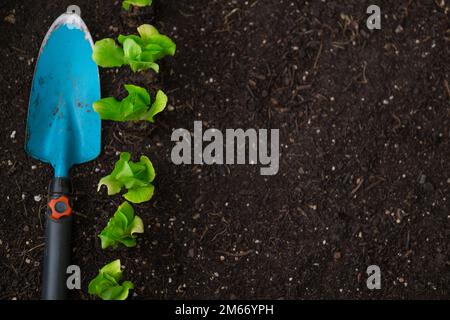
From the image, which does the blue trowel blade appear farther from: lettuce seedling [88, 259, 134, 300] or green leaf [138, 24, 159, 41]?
lettuce seedling [88, 259, 134, 300]

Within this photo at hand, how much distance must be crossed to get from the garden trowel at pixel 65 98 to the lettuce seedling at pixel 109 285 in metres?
0.26

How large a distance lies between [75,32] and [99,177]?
35cm

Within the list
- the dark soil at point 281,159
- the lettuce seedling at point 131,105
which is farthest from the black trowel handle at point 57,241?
the lettuce seedling at point 131,105

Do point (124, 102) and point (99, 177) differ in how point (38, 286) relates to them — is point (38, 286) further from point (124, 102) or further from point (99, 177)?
point (124, 102)

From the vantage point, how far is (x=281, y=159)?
1.39 m

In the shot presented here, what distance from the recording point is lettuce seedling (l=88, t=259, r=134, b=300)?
127cm

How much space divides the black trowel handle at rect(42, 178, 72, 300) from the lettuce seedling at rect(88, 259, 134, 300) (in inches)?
2.9

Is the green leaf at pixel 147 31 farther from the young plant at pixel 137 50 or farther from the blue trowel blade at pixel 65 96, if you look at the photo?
the blue trowel blade at pixel 65 96

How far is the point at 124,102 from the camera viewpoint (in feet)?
4.20

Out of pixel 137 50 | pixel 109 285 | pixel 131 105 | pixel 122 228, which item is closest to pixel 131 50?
pixel 137 50

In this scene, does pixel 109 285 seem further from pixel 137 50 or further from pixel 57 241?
pixel 137 50

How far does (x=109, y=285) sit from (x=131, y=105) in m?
0.40
